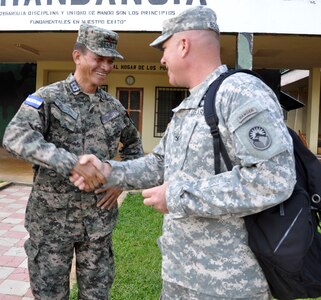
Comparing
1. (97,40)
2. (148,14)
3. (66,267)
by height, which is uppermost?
(148,14)

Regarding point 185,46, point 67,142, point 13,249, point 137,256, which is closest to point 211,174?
point 185,46

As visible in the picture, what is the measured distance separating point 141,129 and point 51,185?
9566 mm

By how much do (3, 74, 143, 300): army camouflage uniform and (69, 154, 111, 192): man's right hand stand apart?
18 cm

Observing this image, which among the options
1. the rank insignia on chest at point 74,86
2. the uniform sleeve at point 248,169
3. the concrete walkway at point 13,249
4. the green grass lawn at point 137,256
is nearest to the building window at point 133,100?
the concrete walkway at point 13,249

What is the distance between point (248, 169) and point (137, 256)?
2814mm

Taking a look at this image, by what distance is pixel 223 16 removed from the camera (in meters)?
5.19

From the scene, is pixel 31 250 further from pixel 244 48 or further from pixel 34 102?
pixel 244 48

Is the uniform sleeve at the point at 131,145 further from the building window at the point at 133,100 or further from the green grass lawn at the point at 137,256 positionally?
the building window at the point at 133,100

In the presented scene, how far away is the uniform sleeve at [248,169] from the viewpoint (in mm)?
1161

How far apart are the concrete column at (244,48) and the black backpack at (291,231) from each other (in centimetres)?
427

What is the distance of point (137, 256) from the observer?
376 cm

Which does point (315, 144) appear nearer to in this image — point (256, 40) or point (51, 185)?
point (256, 40)

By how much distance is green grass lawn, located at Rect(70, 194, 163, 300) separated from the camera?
306 centimetres

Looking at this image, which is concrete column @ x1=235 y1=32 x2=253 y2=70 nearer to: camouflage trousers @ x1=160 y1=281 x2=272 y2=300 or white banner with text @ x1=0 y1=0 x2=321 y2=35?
white banner with text @ x1=0 y1=0 x2=321 y2=35
